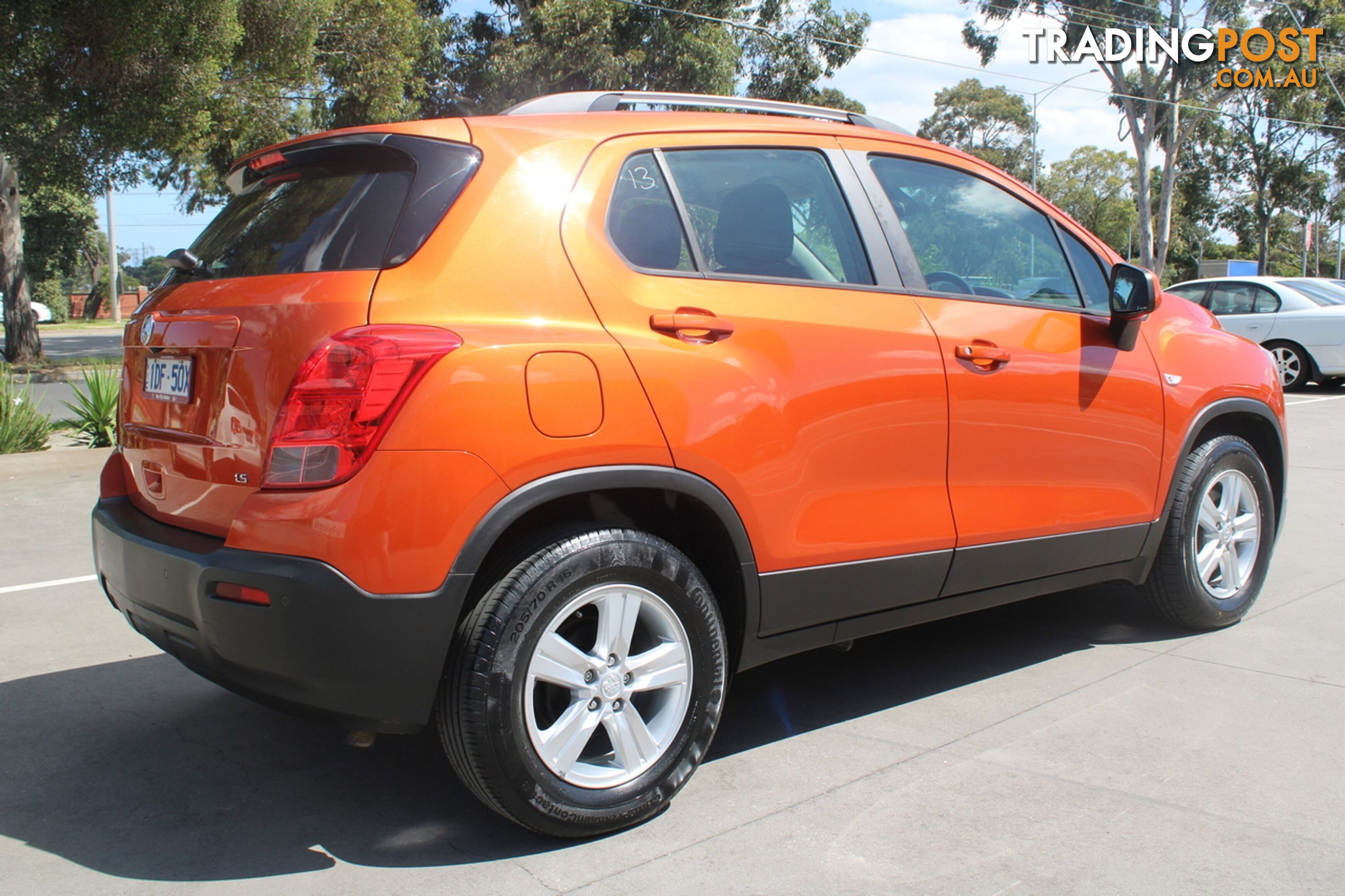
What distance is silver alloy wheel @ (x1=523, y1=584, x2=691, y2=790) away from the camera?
269 centimetres

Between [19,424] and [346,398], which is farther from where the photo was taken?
[19,424]

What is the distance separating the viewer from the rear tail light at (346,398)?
2457mm

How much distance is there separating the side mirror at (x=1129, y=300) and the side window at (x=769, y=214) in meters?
1.12

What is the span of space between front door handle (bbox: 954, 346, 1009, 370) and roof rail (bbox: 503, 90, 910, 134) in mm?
814

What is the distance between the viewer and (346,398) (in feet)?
8.12

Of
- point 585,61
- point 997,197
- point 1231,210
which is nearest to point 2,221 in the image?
point 585,61

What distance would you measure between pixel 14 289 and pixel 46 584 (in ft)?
66.6

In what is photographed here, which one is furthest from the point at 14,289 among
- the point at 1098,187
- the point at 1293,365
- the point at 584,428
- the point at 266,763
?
the point at 1098,187

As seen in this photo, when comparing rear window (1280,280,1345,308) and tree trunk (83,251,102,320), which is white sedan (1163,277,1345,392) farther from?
tree trunk (83,251,102,320)

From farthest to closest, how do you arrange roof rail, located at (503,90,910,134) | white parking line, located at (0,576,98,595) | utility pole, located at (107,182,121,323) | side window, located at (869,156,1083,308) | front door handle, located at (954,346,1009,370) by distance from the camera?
utility pole, located at (107,182,121,323) → white parking line, located at (0,576,98,595) → side window, located at (869,156,1083,308) → front door handle, located at (954,346,1009,370) → roof rail, located at (503,90,910,134)

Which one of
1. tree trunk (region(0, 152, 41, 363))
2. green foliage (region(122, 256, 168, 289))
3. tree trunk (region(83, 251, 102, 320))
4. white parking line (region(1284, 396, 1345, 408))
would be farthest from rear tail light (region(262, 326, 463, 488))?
green foliage (region(122, 256, 168, 289))

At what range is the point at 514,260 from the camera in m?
2.72

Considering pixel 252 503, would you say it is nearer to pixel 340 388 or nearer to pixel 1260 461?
pixel 340 388

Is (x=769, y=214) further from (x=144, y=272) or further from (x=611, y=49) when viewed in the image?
(x=144, y=272)
